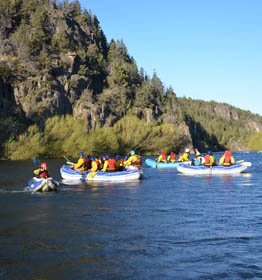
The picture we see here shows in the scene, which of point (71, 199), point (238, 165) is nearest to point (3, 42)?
point (238, 165)

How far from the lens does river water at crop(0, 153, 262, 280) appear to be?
1262 cm

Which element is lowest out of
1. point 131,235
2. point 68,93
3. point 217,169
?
point 131,235

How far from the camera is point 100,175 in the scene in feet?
118

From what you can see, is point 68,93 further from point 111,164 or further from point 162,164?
point 111,164

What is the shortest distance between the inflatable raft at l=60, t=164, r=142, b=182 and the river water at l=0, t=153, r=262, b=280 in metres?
7.67

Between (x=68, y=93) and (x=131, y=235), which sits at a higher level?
(x=68, y=93)

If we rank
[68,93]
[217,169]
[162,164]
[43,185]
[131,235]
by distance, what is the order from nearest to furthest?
[131,235]
[43,185]
[217,169]
[162,164]
[68,93]

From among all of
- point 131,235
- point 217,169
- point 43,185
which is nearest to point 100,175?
point 43,185

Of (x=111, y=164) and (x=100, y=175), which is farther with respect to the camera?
(x=111, y=164)

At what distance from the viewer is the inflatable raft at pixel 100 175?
3594 centimetres

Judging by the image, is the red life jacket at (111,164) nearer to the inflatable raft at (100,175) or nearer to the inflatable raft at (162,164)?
A: the inflatable raft at (100,175)

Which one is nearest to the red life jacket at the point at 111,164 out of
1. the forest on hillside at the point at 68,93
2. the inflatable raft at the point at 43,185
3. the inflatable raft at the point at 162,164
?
the inflatable raft at the point at 43,185

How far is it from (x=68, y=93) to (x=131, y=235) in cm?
9220

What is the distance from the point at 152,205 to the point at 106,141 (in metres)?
67.9
